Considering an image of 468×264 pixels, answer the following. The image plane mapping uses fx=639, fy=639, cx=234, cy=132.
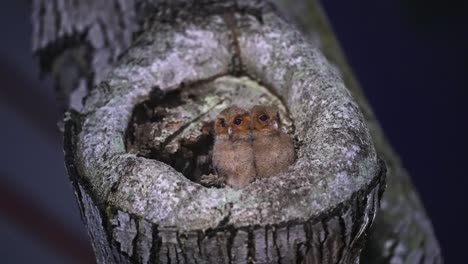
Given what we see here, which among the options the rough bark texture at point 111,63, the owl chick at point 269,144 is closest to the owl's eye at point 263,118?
the owl chick at point 269,144

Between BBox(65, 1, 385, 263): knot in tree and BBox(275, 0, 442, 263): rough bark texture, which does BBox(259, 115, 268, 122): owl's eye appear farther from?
BBox(275, 0, 442, 263): rough bark texture

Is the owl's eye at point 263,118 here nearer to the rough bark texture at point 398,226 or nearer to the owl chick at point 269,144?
the owl chick at point 269,144

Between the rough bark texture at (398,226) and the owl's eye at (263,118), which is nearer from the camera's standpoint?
the owl's eye at (263,118)

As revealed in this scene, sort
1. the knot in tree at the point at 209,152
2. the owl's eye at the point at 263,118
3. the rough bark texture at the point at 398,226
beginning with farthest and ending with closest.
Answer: the rough bark texture at the point at 398,226, the owl's eye at the point at 263,118, the knot in tree at the point at 209,152

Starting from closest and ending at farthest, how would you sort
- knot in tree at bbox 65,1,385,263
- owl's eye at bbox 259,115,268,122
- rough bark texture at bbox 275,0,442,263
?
knot in tree at bbox 65,1,385,263
owl's eye at bbox 259,115,268,122
rough bark texture at bbox 275,0,442,263

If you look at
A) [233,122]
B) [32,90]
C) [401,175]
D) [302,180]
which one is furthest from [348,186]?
[32,90]

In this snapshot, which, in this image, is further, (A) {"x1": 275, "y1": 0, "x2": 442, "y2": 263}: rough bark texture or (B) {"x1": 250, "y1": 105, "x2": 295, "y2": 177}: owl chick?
(A) {"x1": 275, "y1": 0, "x2": 442, "y2": 263}: rough bark texture

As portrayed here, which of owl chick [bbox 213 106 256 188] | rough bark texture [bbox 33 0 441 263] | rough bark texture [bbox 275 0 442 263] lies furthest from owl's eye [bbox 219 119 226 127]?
rough bark texture [bbox 275 0 442 263]
